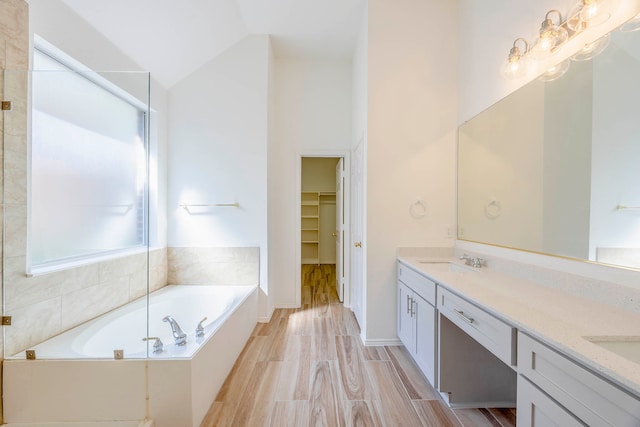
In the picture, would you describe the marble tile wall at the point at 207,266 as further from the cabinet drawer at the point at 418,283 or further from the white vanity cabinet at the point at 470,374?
the white vanity cabinet at the point at 470,374

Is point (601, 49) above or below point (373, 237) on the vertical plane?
above

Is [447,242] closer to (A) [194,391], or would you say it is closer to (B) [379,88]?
(B) [379,88]

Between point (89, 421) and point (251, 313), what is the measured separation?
4.87 ft

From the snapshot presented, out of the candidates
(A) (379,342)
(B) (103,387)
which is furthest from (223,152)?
(A) (379,342)

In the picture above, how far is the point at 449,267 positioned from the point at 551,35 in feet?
5.40

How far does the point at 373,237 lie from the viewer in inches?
101

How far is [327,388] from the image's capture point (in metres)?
1.92

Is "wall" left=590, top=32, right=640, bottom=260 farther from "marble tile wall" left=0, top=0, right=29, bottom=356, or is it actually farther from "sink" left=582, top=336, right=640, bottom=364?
"marble tile wall" left=0, top=0, right=29, bottom=356

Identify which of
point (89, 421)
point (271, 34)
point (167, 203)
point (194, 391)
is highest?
point (271, 34)

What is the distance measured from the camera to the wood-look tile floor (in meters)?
1.65

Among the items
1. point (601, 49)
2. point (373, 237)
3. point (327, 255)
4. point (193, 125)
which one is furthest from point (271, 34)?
point (327, 255)

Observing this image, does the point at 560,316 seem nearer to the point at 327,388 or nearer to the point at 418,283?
the point at 418,283

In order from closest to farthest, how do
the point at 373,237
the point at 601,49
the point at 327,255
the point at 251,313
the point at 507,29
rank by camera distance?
1. the point at 601,49
2. the point at 507,29
3. the point at 373,237
4. the point at 251,313
5. the point at 327,255

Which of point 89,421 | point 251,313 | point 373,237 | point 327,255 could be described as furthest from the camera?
point 327,255
